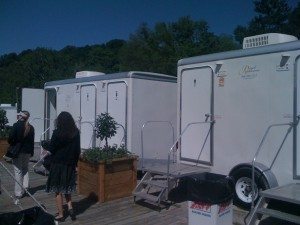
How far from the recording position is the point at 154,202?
6.46 m

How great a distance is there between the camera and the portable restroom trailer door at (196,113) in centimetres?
713

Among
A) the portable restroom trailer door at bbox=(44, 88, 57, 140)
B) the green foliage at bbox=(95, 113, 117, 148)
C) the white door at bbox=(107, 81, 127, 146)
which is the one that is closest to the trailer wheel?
the green foliage at bbox=(95, 113, 117, 148)

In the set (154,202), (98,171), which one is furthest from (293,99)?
(98,171)

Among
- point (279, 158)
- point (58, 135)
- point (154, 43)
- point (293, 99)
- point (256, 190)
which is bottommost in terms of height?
point (256, 190)

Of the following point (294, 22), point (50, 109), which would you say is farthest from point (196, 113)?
point (294, 22)

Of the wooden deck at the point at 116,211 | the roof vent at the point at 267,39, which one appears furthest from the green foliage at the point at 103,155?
the roof vent at the point at 267,39

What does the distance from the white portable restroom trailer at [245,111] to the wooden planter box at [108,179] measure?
1186mm

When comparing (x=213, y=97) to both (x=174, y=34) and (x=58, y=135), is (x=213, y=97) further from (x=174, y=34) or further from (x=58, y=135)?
(x=174, y=34)

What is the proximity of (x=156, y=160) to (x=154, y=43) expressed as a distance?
34948mm

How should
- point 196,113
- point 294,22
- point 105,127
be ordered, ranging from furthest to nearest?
point 294,22 → point 196,113 → point 105,127

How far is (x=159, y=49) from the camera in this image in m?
41.7

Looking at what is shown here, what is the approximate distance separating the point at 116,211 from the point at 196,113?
2.44 metres

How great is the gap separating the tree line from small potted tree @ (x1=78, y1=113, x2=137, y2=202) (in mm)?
28516

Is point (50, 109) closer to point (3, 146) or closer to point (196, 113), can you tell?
point (3, 146)
